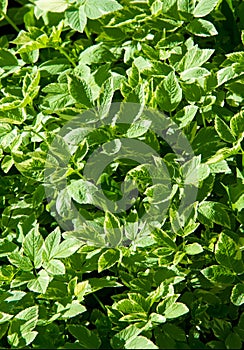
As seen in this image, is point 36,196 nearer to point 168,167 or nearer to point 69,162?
point 69,162

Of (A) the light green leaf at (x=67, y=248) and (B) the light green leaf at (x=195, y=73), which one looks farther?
(B) the light green leaf at (x=195, y=73)

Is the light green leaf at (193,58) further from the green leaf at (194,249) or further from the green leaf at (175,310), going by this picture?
the green leaf at (175,310)

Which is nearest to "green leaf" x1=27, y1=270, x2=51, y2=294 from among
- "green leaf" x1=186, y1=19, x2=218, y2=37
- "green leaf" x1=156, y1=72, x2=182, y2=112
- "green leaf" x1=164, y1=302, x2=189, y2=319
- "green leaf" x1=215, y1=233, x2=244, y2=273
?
"green leaf" x1=164, y1=302, x2=189, y2=319

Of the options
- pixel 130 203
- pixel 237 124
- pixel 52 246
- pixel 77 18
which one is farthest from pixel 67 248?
pixel 77 18

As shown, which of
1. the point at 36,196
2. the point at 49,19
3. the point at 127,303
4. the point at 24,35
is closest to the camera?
the point at 127,303

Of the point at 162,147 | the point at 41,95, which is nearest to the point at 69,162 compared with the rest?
the point at 162,147

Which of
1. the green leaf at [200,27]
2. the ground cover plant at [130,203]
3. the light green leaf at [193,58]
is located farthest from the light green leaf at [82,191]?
the green leaf at [200,27]

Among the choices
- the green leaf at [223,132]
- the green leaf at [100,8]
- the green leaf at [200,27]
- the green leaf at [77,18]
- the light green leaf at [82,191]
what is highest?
the green leaf at [100,8]

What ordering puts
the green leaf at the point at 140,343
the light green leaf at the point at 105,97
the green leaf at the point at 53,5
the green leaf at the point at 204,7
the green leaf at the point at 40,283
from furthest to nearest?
the green leaf at the point at 53,5 → the green leaf at the point at 204,7 → the light green leaf at the point at 105,97 → the green leaf at the point at 40,283 → the green leaf at the point at 140,343
